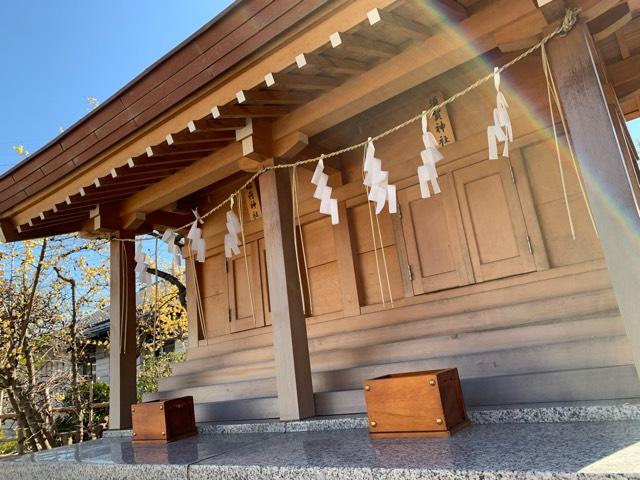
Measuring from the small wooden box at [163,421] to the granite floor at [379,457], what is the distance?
15 centimetres

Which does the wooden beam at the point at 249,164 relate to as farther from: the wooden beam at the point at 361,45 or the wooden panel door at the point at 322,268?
the wooden beam at the point at 361,45

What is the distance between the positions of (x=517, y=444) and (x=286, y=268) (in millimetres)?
1975

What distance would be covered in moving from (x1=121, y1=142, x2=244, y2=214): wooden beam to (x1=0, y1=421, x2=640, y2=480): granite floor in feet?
7.26

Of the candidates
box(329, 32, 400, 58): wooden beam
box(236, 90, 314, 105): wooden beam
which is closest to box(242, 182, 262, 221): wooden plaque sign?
box(236, 90, 314, 105): wooden beam

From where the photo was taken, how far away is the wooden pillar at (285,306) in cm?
328

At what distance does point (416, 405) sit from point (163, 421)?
6.90 feet

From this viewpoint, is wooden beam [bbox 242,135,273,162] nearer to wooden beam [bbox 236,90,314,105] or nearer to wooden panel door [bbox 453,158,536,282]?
wooden beam [bbox 236,90,314,105]

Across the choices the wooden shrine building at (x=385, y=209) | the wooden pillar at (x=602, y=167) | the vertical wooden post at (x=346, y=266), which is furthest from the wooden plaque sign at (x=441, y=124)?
the wooden pillar at (x=602, y=167)

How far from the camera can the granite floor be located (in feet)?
5.47

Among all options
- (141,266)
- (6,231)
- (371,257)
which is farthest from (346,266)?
(6,231)

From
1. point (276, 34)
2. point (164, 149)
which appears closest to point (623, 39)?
point (276, 34)

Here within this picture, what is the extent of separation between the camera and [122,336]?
188 inches

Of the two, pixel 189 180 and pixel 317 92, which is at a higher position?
pixel 317 92

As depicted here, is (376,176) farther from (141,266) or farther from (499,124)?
(141,266)
